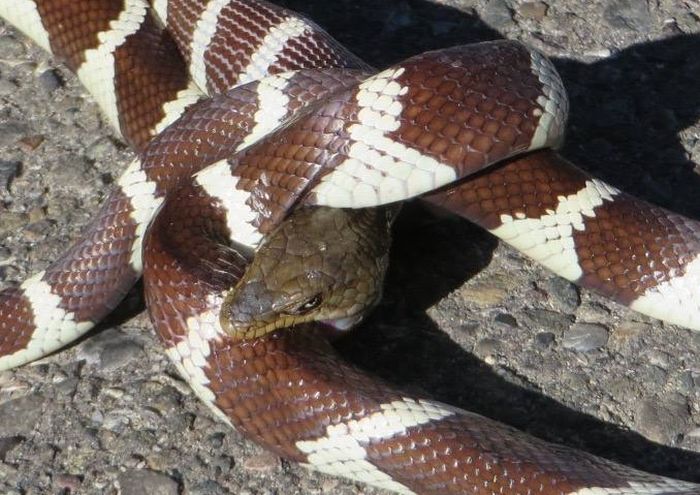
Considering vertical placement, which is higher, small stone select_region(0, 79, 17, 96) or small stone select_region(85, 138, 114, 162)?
small stone select_region(85, 138, 114, 162)

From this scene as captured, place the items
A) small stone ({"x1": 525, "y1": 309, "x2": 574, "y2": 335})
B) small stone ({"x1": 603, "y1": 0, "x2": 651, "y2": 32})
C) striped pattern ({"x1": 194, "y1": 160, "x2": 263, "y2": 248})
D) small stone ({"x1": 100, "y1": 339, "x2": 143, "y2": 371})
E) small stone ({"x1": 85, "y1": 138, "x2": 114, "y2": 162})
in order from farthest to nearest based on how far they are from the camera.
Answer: small stone ({"x1": 603, "y1": 0, "x2": 651, "y2": 32}) < small stone ({"x1": 85, "y1": 138, "x2": 114, "y2": 162}) < small stone ({"x1": 525, "y1": 309, "x2": 574, "y2": 335}) < small stone ({"x1": 100, "y1": 339, "x2": 143, "y2": 371}) < striped pattern ({"x1": 194, "y1": 160, "x2": 263, "y2": 248})

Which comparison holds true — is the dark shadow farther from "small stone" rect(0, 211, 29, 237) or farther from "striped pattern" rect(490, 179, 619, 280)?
"small stone" rect(0, 211, 29, 237)

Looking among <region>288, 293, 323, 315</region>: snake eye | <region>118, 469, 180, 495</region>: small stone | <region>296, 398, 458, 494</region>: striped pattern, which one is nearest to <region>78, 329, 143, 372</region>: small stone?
<region>118, 469, 180, 495</region>: small stone

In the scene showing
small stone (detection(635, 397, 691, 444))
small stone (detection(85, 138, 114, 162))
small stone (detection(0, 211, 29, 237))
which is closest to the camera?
small stone (detection(635, 397, 691, 444))

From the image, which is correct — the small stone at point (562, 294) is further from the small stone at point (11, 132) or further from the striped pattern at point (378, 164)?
the small stone at point (11, 132)

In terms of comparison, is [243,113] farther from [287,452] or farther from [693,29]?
[693,29]

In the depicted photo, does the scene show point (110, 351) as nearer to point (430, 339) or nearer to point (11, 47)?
point (430, 339)
